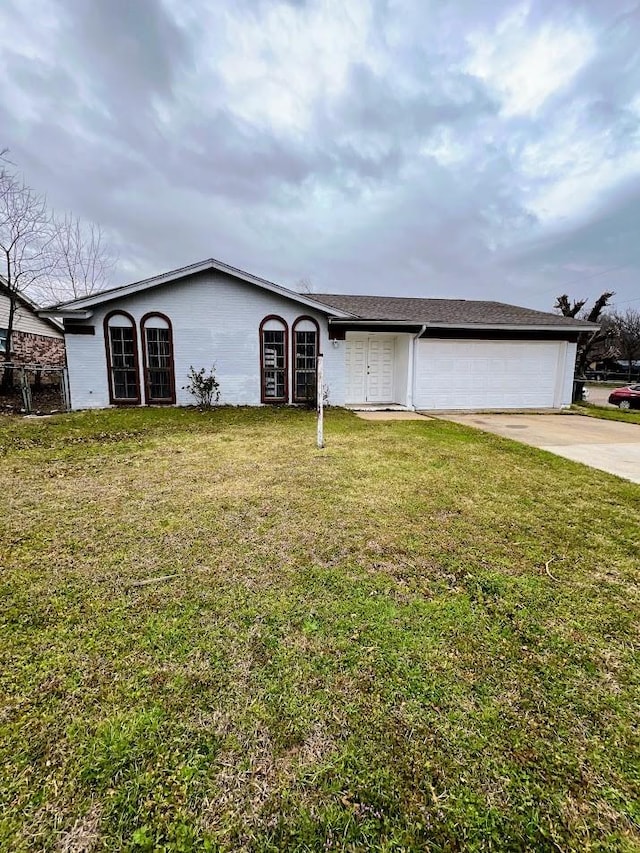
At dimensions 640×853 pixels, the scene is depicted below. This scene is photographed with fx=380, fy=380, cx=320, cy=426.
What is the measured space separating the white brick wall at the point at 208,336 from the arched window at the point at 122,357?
0.54 feet

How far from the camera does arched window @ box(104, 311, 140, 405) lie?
11.5 m

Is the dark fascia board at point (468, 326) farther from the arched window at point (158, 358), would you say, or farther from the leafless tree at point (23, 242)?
the leafless tree at point (23, 242)

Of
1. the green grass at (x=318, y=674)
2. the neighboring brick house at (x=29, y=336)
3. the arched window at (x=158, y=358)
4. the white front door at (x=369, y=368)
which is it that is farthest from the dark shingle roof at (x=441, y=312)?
the neighboring brick house at (x=29, y=336)

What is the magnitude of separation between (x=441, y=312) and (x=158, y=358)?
10.0 m

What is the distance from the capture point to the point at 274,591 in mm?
2670

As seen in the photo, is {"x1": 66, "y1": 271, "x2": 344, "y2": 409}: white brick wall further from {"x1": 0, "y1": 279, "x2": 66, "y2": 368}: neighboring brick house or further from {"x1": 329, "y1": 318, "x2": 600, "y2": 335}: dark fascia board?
{"x1": 0, "y1": 279, "x2": 66, "y2": 368}: neighboring brick house

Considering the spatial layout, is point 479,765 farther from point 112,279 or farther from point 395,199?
point 112,279

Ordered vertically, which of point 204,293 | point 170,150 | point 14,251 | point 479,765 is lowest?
point 479,765

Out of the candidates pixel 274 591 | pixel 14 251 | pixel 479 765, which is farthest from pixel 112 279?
pixel 479 765

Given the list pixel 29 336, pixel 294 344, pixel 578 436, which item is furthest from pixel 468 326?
pixel 29 336

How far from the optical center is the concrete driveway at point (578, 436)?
252 inches

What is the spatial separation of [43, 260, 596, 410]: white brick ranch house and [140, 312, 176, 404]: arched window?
0.03 m

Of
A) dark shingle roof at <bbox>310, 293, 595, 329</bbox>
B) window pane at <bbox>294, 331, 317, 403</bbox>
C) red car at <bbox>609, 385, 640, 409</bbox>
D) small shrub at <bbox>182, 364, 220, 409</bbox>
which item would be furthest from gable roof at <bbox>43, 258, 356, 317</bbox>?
red car at <bbox>609, 385, 640, 409</bbox>

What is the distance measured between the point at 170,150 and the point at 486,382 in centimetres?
1470
